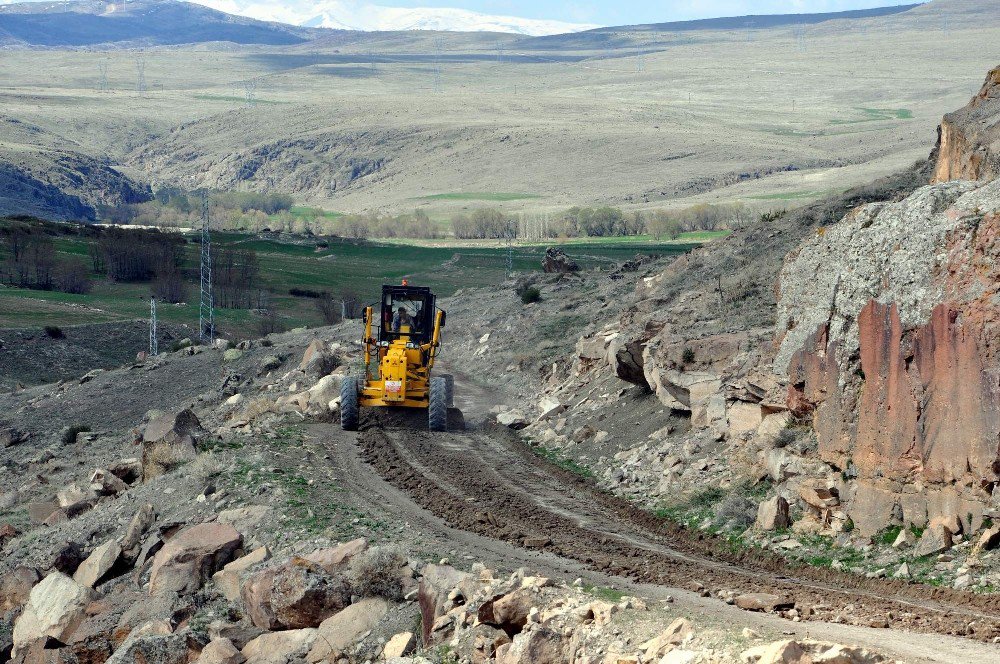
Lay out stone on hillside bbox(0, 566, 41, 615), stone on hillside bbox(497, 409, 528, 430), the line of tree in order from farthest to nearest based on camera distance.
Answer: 1. the line of tree
2. stone on hillside bbox(497, 409, 528, 430)
3. stone on hillside bbox(0, 566, 41, 615)

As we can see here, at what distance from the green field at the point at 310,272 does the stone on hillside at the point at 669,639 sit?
67.3 m

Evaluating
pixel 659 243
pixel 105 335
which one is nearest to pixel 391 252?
pixel 659 243

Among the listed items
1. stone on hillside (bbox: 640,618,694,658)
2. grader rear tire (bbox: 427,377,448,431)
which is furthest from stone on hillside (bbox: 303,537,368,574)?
grader rear tire (bbox: 427,377,448,431)

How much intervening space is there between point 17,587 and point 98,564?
6.08 ft

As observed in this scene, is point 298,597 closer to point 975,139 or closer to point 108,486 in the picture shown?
point 108,486

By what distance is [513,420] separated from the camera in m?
35.4

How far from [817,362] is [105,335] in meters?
60.6

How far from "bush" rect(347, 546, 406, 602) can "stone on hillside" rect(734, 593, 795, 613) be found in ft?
15.7

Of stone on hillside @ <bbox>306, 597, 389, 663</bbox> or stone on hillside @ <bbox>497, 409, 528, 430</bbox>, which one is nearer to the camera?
stone on hillside @ <bbox>306, 597, 389, 663</bbox>

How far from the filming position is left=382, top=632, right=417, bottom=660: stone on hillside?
1592cm

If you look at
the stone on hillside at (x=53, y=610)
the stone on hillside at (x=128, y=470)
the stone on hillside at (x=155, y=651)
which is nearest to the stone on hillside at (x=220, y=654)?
the stone on hillside at (x=155, y=651)

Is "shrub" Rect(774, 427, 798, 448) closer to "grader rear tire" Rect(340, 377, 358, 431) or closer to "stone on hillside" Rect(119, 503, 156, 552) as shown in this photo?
"stone on hillside" Rect(119, 503, 156, 552)

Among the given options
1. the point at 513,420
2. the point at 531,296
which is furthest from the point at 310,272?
the point at 513,420

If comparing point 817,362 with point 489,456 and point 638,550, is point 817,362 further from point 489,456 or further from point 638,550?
point 489,456
